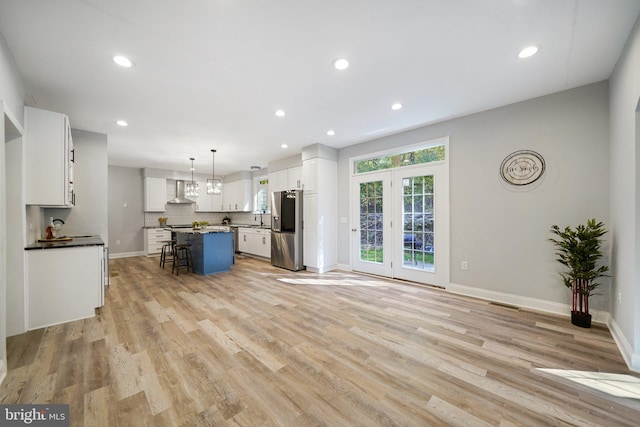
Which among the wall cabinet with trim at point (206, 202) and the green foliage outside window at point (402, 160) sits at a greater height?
the green foliage outside window at point (402, 160)

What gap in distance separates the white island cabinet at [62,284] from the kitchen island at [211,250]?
1917 millimetres

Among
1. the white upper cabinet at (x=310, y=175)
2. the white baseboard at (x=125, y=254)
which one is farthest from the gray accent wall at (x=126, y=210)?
the white upper cabinet at (x=310, y=175)

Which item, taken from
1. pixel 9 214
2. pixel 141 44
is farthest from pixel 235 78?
pixel 9 214

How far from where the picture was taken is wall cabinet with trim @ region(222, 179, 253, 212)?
8.05m

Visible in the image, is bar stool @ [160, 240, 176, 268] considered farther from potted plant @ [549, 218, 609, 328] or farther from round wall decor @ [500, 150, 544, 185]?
potted plant @ [549, 218, 609, 328]

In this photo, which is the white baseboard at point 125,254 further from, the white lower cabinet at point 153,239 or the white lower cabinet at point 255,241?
the white lower cabinet at point 255,241

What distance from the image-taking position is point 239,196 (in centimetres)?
816

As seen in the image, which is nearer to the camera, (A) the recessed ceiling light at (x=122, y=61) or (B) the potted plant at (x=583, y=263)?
(A) the recessed ceiling light at (x=122, y=61)

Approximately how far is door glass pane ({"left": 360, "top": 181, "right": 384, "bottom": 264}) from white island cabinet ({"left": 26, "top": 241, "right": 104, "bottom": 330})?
163 inches

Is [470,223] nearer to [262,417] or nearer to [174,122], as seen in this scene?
[262,417]

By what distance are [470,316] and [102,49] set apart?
4.64 m

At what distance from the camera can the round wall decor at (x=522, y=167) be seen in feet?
10.2

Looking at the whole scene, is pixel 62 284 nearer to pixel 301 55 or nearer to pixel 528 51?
pixel 301 55

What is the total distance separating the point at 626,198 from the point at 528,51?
61.5 inches
